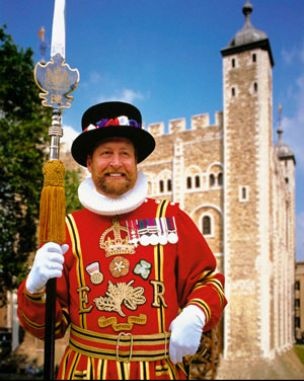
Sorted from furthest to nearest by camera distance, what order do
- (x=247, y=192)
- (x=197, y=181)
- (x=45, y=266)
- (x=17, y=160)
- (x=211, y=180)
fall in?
1. (x=197, y=181)
2. (x=211, y=180)
3. (x=247, y=192)
4. (x=17, y=160)
5. (x=45, y=266)

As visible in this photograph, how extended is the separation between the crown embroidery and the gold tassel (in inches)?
7.4

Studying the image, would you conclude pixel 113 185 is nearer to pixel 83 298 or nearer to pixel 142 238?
pixel 142 238

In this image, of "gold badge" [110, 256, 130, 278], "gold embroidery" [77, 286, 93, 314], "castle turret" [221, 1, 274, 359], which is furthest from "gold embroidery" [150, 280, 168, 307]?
"castle turret" [221, 1, 274, 359]

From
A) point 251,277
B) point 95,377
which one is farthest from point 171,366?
point 251,277

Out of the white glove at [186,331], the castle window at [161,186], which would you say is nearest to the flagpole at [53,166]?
the white glove at [186,331]

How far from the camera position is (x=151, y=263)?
1.83 m

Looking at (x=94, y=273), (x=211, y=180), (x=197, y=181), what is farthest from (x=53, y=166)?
(x=197, y=181)

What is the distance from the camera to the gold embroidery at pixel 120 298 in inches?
70.5

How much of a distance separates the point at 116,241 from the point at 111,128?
422 mm

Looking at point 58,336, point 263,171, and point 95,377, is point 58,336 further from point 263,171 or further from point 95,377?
point 263,171

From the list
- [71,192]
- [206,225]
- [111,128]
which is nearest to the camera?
[111,128]

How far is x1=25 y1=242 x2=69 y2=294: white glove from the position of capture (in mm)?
1629

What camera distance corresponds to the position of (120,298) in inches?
70.7

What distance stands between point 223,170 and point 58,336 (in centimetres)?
1056
